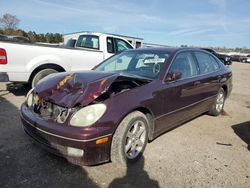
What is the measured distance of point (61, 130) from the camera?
8.37 feet

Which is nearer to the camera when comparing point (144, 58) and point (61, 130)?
point (61, 130)

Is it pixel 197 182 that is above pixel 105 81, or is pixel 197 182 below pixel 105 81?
below

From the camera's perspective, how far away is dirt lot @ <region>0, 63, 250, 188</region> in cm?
267

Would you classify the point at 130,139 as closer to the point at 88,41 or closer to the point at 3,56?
the point at 3,56

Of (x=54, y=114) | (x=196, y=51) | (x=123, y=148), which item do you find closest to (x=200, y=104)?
(x=196, y=51)

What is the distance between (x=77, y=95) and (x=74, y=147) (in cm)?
63

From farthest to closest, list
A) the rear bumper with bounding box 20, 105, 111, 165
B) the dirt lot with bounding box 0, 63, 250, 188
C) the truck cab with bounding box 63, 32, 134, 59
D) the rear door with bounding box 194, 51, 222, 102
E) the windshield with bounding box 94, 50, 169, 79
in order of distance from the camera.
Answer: the truck cab with bounding box 63, 32, 134, 59
the rear door with bounding box 194, 51, 222, 102
the windshield with bounding box 94, 50, 169, 79
the dirt lot with bounding box 0, 63, 250, 188
the rear bumper with bounding box 20, 105, 111, 165

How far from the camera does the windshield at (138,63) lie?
3.71m

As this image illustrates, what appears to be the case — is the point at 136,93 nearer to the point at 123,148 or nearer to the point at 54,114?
the point at 123,148

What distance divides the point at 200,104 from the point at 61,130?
2.88 meters

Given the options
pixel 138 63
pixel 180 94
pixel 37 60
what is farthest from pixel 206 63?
pixel 37 60

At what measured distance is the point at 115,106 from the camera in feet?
8.86

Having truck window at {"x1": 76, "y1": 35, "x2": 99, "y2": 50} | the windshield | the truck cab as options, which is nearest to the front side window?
the windshield

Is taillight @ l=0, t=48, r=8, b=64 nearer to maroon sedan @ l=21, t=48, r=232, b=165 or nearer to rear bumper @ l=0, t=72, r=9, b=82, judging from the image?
rear bumper @ l=0, t=72, r=9, b=82
